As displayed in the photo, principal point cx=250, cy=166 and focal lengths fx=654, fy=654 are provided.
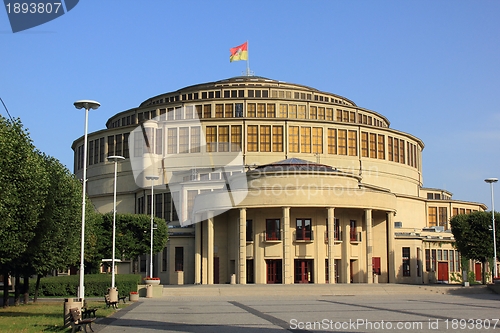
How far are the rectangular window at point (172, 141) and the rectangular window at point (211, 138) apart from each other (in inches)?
158

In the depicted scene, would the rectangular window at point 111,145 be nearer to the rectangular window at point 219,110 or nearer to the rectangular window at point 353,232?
the rectangular window at point 219,110

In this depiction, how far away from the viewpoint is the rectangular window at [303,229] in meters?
60.7

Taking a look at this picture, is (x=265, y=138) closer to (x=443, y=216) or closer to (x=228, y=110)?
(x=228, y=110)

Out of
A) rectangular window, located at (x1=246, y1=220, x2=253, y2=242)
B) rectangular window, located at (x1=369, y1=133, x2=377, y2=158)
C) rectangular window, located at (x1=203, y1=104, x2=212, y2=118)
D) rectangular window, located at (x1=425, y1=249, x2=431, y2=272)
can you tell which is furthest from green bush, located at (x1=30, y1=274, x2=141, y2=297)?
rectangular window, located at (x1=369, y1=133, x2=377, y2=158)

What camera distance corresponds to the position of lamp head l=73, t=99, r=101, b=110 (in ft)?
96.7

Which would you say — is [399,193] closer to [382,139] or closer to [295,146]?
[382,139]

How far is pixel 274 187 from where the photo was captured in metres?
59.9

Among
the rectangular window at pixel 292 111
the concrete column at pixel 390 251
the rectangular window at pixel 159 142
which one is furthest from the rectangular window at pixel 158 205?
the concrete column at pixel 390 251

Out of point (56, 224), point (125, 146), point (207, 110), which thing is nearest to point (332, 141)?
point (207, 110)

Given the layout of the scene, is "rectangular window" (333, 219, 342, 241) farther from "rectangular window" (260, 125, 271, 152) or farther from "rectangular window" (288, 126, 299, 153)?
"rectangular window" (260, 125, 271, 152)

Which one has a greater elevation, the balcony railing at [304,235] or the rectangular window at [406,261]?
the balcony railing at [304,235]

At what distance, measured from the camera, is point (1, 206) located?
29.3 meters

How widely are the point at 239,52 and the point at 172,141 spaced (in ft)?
56.3

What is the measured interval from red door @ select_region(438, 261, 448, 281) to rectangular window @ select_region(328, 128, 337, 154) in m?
18.4
